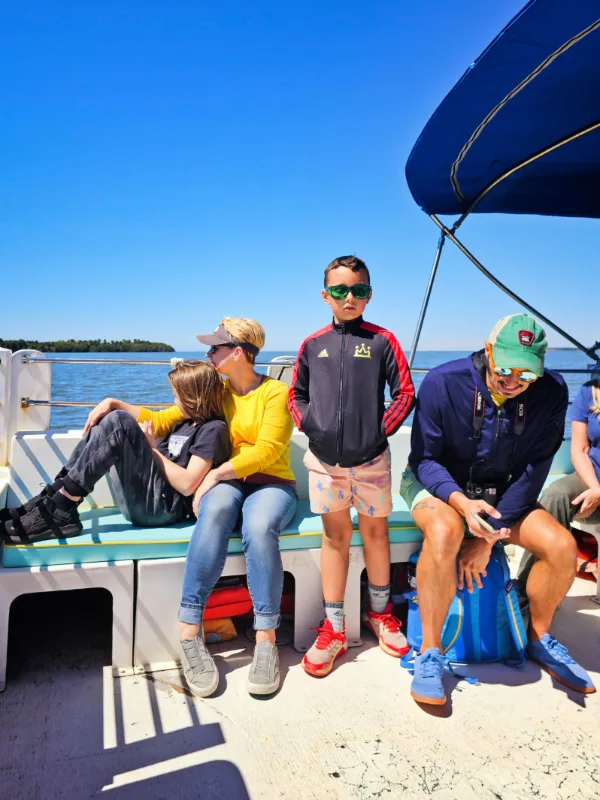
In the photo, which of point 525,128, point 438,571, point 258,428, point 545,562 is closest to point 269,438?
point 258,428

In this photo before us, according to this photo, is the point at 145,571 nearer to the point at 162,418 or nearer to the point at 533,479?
the point at 162,418

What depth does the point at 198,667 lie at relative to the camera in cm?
219

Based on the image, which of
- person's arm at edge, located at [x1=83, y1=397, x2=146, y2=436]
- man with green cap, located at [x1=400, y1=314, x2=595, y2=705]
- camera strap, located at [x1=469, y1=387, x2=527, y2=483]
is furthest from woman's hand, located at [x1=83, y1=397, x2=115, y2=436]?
camera strap, located at [x1=469, y1=387, x2=527, y2=483]

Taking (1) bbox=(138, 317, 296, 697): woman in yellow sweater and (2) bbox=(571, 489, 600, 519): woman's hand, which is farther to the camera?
(2) bbox=(571, 489, 600, 519): woman's hand

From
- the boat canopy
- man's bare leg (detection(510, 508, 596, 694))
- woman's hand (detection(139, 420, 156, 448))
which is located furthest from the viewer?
woman's hand (detection(139, 420, 156, 448))

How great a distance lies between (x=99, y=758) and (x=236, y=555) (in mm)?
857

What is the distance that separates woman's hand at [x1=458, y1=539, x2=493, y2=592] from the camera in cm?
234

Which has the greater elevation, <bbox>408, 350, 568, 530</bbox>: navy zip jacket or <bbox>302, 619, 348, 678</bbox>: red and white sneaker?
<bbox>408, 350, 568, 530</bbox>: navy zip jacket

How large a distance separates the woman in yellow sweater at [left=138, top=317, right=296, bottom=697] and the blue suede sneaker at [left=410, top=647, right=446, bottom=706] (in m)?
0.53

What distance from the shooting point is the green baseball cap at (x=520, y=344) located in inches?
86.9

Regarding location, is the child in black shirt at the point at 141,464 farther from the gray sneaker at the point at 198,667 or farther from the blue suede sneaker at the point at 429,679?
the blue suede sneaker at the point at 429,679

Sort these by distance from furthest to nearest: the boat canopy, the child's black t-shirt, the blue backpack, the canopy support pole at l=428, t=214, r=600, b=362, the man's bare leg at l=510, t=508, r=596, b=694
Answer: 1. the canopy support pole at l=428, t=214, r=600, b=362
2. the child's black t-shirt
3. the blue backpack
4. the man's bare leg at l=510, t=508, r=596, b=694
5. the boat canopy

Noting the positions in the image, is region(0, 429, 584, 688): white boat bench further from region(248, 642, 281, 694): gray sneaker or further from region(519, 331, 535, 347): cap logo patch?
region(519, 331, 535, 347): cap logo patch

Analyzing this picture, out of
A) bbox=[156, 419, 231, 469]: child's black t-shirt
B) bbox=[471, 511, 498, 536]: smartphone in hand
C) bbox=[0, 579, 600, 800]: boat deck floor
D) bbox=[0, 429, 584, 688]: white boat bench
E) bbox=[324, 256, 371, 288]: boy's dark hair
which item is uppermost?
bbox=[324, 256, 371, 288]: boy's dark hair
